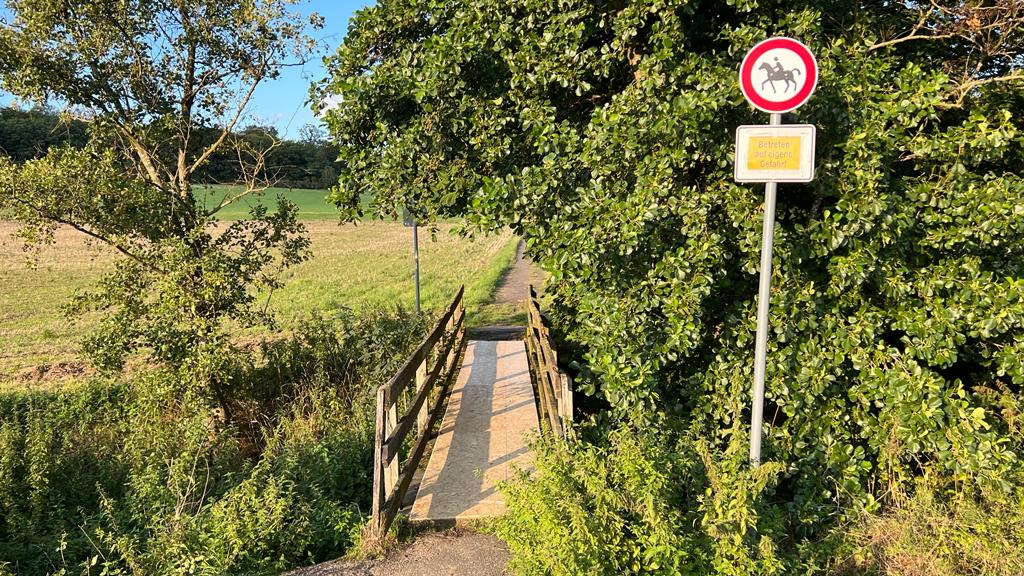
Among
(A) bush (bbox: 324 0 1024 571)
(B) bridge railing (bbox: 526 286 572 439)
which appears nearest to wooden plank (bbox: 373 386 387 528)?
(B) bridge railing (bbox: 526 286 572 439)

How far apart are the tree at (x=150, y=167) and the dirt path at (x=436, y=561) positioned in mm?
4433

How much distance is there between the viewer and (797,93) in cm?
371

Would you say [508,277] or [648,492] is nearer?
[648,492]

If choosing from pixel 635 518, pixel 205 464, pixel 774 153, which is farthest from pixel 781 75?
pixel 205 464

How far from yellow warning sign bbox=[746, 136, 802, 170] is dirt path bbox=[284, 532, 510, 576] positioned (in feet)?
9.93

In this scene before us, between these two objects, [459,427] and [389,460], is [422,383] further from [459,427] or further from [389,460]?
[389,460]

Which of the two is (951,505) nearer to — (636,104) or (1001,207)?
(1001,207)

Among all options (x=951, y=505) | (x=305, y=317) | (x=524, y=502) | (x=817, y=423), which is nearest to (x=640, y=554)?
(x=524, y=502)

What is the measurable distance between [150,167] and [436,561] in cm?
707

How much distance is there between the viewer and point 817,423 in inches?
182

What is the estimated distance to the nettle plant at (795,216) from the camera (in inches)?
163

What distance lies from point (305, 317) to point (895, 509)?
43.0 ft

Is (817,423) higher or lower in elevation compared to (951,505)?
higher

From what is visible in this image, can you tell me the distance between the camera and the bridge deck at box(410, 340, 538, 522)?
482 centimetres
